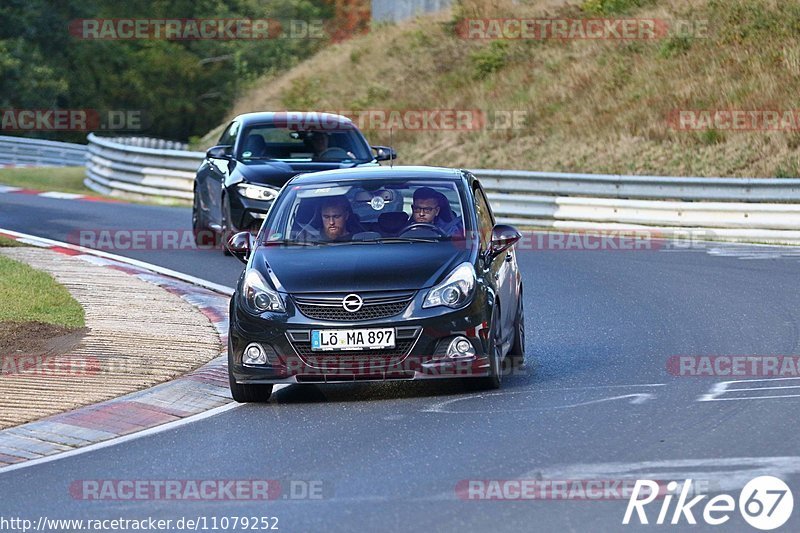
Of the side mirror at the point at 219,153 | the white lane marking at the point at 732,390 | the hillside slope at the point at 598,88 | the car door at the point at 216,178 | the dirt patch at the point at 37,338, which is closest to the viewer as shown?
the white lane marking at the point at 732,390

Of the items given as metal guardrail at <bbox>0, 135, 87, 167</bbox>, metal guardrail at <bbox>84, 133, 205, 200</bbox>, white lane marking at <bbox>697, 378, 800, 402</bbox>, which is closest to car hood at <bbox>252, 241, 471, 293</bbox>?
white lane marking at <bbox>697, 378, 800, 402</bbox>

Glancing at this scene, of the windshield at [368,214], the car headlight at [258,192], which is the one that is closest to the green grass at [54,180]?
the car headlight at [258,192]

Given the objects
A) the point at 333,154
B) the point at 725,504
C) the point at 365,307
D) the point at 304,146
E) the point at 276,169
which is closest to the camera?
the point at 725,504

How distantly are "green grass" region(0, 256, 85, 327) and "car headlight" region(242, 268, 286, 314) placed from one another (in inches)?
132

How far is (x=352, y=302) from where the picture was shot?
10156 millimetres

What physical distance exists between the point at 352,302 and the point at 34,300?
18.3 feet

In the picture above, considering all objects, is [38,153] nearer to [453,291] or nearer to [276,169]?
[276,169]

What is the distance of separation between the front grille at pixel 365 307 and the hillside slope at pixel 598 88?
17.1 metres

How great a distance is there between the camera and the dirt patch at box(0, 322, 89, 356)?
12.3m

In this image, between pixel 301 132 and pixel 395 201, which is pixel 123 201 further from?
pixel 395 201

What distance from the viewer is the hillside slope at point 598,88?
2883 cm

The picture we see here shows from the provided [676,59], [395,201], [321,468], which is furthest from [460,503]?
[676,59]

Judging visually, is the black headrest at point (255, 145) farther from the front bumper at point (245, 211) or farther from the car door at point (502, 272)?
the car door at point (502, 272)

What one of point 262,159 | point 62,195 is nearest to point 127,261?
point 262,159
